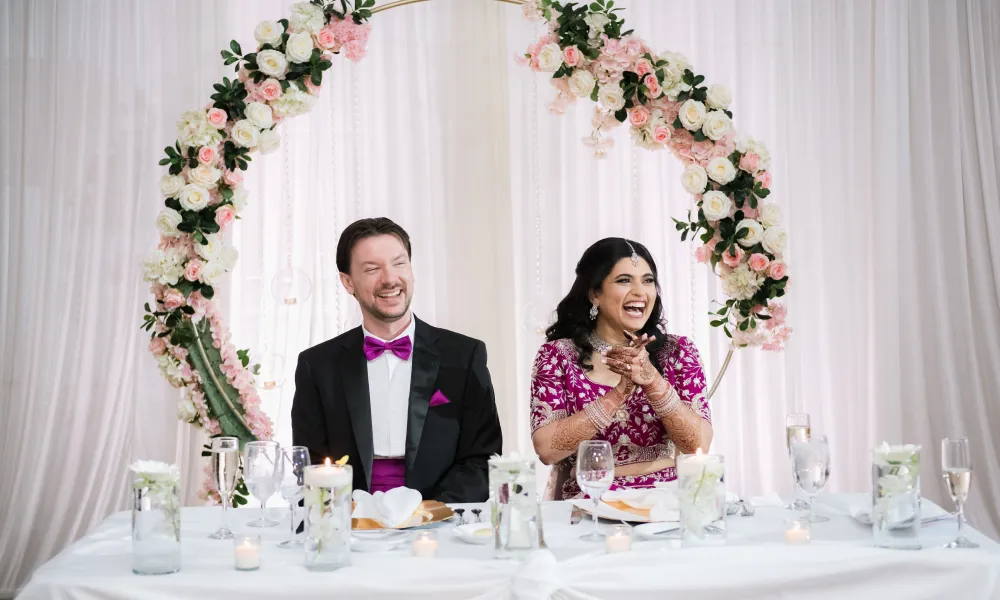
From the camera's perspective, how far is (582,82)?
3584mm

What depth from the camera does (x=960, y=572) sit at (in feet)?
6.36

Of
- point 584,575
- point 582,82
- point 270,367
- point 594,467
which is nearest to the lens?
point 584,575

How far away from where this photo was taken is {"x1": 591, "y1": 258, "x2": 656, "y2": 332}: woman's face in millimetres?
3377

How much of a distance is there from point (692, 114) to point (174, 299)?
1888 millimetres

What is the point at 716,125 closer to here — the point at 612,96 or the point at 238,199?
the point at 612,96

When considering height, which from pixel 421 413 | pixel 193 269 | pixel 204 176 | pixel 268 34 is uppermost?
pixel 268 34

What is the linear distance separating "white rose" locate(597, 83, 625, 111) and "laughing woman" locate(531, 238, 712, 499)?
1.67ft

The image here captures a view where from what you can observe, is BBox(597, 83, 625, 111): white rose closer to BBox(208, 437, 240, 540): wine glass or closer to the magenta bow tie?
the magenta bow tie

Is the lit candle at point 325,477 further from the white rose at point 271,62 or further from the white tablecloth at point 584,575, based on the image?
the white rose at point 271,62

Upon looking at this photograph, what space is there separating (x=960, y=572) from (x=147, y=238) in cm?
410

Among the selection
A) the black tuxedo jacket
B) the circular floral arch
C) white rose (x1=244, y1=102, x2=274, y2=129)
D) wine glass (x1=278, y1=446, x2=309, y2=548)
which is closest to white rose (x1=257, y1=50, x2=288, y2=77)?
the circular floral arch

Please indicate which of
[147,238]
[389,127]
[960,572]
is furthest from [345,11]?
[960,572]

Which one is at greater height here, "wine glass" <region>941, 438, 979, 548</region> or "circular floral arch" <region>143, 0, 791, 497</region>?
"circular floral arch" <region>143, 0, 791, 497</region>

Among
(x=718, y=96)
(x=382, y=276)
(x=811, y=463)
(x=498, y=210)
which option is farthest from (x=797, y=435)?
(x=498, y=210)
